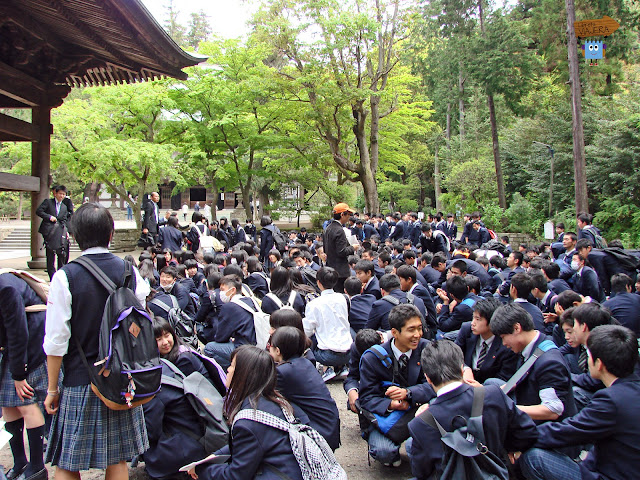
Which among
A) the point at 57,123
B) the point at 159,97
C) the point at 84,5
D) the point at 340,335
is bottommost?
the point at 340,335

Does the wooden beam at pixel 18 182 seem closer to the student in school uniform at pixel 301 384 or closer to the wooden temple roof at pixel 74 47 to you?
the wooden temple roof at pixel 74 47

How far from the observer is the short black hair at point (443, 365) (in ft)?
7.61

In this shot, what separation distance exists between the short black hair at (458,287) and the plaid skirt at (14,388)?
3610 mm

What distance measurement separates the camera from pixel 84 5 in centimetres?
554

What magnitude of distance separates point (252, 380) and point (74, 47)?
7.79 metres

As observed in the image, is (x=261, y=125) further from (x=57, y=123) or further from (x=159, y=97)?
(x=57, y=123)

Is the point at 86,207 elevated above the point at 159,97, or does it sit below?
below

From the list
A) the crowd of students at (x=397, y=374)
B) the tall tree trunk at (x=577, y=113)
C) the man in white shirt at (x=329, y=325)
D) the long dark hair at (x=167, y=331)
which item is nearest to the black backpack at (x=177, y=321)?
the crowd of students at (x=397, y=374)

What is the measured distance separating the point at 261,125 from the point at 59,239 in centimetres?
1197

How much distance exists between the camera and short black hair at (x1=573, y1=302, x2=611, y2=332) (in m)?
3.10

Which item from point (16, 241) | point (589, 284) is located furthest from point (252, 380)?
point (16, 241)

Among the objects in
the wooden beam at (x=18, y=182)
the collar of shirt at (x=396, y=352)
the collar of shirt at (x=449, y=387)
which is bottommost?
the collar of shirt at (x=396, y=352)

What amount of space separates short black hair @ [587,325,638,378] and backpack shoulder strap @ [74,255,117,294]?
2.58m

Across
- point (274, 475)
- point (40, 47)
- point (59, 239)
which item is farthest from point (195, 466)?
point (40, 47)
